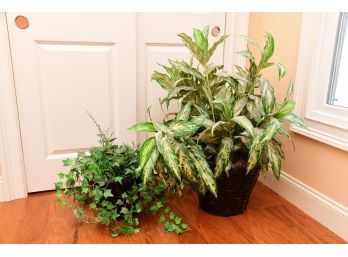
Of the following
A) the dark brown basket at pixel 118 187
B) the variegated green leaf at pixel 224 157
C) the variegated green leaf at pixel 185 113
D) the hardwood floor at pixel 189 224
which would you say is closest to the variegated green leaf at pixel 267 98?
the variegated green leaf at pixel 224 157

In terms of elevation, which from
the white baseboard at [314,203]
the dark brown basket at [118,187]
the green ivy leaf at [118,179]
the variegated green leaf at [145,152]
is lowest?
the white baseboard at [314,203]

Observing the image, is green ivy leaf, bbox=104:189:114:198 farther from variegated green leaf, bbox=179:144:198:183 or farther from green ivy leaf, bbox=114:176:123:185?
variegated green leaf, bbox=179:144:198:183

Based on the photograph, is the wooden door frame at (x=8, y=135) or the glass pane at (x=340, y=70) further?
the wooden door frame at (x=8, y=135)

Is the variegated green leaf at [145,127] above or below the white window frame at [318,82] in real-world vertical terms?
below

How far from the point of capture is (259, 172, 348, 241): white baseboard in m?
1.23

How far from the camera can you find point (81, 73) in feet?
4.88

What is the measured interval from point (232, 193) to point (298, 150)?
1.45 ft

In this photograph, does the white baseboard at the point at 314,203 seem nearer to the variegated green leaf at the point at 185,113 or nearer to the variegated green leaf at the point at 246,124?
the variegated green leaf at the point at 246,124

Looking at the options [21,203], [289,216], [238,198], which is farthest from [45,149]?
[289,216]

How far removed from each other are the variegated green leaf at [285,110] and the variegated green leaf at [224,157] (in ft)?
0.72

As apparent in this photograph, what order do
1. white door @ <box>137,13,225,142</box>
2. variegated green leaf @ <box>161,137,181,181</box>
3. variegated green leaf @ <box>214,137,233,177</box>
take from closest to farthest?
variegated green leaf @ <box>161,137,181,181</box>, variegated green leaf @ <box>214,137,233,177</box>, white door @ <box>137,13,225,142</box>

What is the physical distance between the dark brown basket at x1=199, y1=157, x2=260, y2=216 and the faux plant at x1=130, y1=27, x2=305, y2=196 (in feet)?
0.18

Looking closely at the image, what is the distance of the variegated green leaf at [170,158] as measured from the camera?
104cm

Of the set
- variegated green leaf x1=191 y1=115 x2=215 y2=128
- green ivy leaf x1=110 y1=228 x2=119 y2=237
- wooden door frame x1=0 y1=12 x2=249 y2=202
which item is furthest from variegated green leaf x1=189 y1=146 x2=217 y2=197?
wooden door frame x1=0 y1=12 x2=249 y2=202
